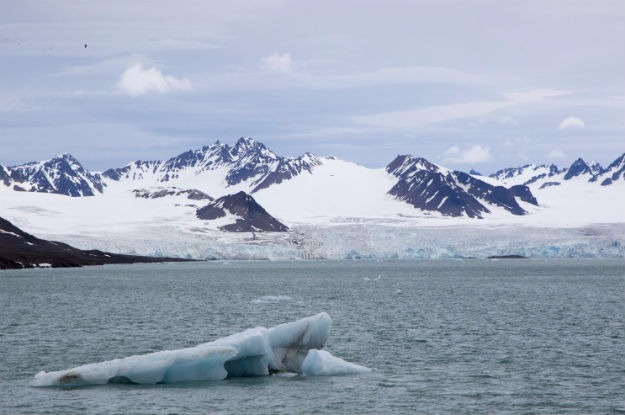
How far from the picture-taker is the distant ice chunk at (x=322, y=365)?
3775 cm

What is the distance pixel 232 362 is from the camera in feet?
121

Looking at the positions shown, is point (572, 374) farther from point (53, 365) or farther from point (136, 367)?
point (53, 365)

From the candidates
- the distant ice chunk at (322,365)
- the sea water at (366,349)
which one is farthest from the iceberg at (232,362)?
the sea water at (366,349)

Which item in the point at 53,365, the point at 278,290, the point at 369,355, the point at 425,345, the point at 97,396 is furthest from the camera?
the point at 278,290

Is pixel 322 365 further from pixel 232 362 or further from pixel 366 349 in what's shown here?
pixel 366 349

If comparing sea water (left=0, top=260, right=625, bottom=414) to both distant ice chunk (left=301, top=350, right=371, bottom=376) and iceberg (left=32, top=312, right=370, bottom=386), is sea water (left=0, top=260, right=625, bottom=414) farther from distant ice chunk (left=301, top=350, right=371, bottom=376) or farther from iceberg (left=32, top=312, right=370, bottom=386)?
A: distant ice chunk (left=301, top=350, right=371, bottom=376)

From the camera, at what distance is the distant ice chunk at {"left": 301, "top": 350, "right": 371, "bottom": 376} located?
124ft

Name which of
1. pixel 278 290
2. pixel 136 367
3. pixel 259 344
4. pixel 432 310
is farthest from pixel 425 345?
pixel 278 290

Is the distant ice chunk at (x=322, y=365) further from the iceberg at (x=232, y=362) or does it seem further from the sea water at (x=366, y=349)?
the sea water at (x=366, y=349)

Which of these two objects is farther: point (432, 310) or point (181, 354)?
point (432, 310)

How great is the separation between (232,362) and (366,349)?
13120mm

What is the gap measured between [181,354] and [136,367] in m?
2.02

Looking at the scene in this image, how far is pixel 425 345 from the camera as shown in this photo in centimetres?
4959

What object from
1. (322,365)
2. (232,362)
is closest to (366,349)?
(322,365)
